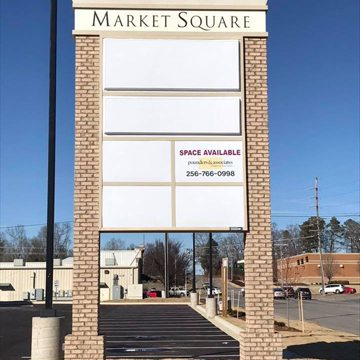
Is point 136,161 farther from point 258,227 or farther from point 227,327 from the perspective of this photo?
point 227,327

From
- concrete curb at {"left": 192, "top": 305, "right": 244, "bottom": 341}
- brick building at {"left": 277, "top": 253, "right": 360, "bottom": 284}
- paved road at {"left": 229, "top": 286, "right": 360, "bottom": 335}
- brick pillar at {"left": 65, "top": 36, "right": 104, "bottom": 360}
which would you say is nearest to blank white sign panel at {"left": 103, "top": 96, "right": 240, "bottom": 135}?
brick pillar at {"left": 65, "top": 36, "right": 104, "bottom": 360}

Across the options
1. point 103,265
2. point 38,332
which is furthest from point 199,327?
point 103,265

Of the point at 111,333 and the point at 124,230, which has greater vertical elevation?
the point at 124,230

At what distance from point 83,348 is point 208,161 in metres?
4.26

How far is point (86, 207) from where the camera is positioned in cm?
988

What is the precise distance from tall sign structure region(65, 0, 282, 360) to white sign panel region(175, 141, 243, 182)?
0.02 meters

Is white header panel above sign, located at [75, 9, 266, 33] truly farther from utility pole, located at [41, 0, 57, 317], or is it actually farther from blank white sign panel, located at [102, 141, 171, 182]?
blank white sign panel, located at [102, 141, 171, 182]

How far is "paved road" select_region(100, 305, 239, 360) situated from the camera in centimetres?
1334

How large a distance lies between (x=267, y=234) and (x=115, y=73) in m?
4.38

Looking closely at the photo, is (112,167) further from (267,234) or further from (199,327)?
(199,327)

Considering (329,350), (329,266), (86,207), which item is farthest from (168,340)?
(329,266)

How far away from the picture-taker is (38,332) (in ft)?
33.3

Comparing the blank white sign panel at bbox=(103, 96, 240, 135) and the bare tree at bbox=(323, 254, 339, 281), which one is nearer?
the blank white sign panel at bbox=(103, 96, 240, 135)

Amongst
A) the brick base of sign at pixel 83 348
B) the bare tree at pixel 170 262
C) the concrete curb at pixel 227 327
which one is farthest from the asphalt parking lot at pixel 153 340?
the bare tree at pixel 170 262
